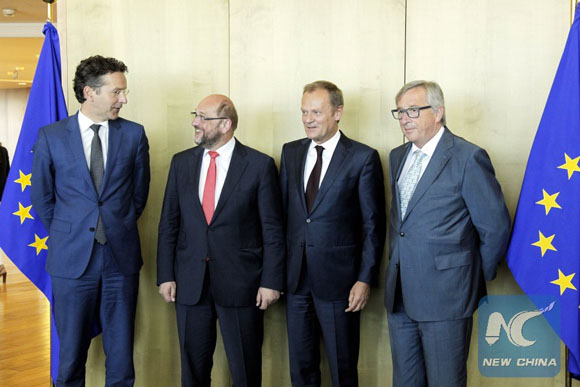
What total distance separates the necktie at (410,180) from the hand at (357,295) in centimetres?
52

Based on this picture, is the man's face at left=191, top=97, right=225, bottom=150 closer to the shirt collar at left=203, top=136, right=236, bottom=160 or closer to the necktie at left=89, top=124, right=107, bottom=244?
the shirt collar at left=203, top=136, right=236, bottom=160

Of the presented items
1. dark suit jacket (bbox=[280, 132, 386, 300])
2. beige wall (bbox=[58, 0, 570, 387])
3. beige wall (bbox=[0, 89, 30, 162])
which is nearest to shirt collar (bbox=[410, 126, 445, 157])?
dark suit jacket (bbox=[280, 132, 386, 300])

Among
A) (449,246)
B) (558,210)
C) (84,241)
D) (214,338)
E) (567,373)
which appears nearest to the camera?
(449,246)

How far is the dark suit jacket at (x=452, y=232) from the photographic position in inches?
106

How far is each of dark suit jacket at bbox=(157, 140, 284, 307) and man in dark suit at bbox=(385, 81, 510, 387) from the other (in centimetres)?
70

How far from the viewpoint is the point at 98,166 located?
3180 mm

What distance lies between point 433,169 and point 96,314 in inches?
76.1

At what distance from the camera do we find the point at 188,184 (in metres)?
3.29

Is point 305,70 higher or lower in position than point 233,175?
higher

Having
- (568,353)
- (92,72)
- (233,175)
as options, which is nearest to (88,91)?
(92,72)

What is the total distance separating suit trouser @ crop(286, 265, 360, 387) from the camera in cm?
321

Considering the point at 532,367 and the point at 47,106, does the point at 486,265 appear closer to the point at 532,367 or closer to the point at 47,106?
the point at 532,367

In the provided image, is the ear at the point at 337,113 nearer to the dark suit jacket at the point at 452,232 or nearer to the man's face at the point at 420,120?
the man's face at the point at 420,120

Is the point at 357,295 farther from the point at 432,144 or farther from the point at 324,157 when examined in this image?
the point at 432,144
